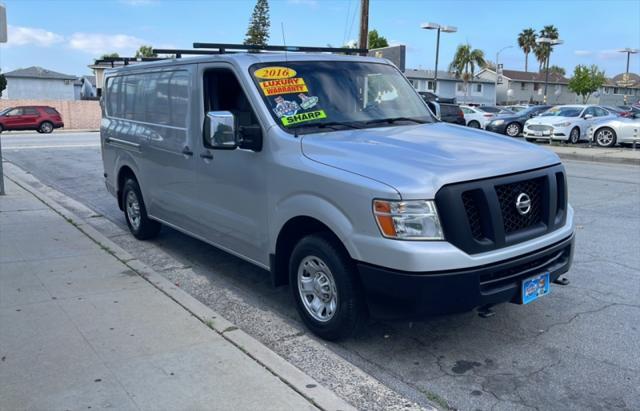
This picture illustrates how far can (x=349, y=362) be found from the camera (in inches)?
158

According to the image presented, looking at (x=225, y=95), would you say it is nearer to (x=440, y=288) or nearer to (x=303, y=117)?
(x=303, y=117)

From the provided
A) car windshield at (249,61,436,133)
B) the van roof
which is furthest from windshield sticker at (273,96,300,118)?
the van roof

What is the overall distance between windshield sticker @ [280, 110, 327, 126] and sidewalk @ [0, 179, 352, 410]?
1.63 metres

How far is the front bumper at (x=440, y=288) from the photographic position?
3578 mm

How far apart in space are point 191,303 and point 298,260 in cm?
114

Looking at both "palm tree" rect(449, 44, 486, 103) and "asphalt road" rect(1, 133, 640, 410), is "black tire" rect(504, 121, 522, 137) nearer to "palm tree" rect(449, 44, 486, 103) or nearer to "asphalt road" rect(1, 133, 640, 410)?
"asphalt road" rect(1, 133, 640, 410)

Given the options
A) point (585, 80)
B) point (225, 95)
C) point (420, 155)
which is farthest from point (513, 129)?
point (585, 80)

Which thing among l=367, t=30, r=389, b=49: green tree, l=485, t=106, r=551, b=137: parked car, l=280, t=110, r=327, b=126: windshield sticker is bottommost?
l=485, t=106, r=551, b=137: parked car

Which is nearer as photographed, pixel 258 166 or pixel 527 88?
pixel 258 166

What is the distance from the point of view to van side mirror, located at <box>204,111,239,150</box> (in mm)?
4625

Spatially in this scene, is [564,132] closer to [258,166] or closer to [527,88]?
[258,166]

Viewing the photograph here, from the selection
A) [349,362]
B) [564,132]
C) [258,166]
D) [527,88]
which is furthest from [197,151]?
[527,88]

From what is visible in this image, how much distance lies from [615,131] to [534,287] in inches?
766

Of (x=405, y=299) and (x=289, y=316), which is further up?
(x=405, y=299)
